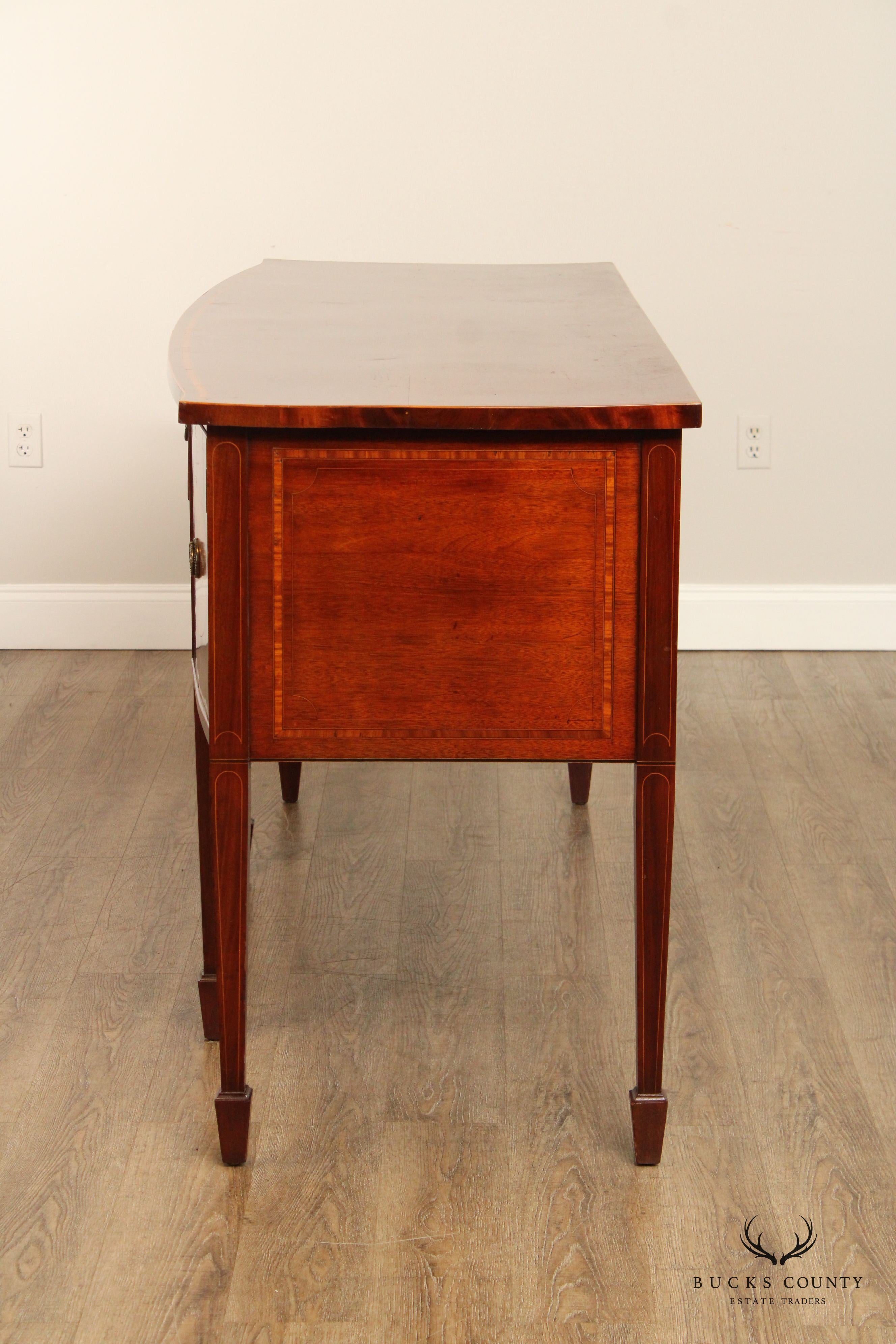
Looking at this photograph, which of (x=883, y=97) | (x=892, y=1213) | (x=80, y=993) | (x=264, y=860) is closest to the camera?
(x=892, y=1213)

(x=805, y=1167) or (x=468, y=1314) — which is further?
(x=805, y=1167)

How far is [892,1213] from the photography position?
4.31 feet

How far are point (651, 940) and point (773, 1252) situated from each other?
0.28m

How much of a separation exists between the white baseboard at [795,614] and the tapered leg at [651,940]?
1498mm

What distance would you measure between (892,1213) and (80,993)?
2.96 ft

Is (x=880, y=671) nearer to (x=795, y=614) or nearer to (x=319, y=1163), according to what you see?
(x=795, y=614)

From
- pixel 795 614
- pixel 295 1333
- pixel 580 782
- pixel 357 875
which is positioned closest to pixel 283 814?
pixel 357 875

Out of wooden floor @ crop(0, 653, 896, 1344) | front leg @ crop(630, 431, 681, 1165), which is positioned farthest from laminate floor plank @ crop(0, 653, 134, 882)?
front leg @ crop(630, 431, 681, 1165)

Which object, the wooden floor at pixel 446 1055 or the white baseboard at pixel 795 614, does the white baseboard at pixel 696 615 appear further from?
the wooden floor at pixel 446 1055

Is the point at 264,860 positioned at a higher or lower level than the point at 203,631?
lower

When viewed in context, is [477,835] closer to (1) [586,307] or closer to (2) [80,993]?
(2) [80,993]

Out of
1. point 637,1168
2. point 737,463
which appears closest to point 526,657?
point 637,1168

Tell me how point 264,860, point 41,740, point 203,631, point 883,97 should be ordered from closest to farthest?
point 203,631 < point 264,860 < point 41,740 < point 883,97

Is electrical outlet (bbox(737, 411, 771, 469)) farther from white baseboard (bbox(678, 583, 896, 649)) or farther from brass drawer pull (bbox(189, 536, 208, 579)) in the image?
brass drawer pull (bbox(189, 536, 208, 579))
